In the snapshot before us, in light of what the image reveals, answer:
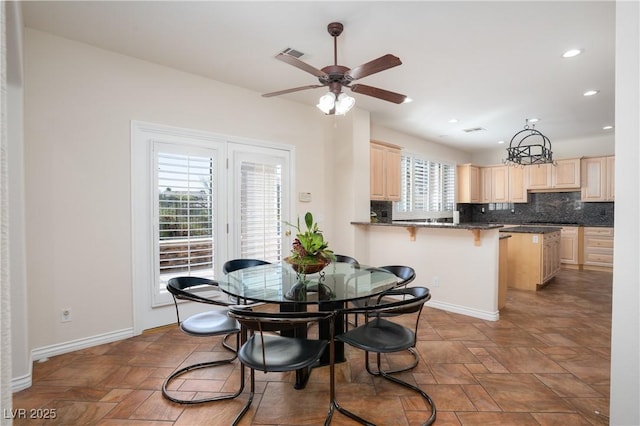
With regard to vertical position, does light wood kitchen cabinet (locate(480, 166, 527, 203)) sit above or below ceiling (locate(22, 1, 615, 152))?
below

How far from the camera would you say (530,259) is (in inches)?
191

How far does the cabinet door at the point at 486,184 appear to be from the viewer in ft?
25.2

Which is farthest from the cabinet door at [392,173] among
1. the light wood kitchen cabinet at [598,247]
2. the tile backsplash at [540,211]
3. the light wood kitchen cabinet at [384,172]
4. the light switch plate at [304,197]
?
the light wood kitchen cabinet at [598,247]

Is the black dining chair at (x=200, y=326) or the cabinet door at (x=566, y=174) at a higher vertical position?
the cabinet door at (x=566, y=174)

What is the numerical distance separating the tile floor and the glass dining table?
34cm

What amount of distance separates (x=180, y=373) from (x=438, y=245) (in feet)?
10.4

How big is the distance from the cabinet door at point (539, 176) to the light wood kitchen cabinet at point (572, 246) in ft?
3.38

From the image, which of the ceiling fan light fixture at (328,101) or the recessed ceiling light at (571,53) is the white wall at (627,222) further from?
the recessed ceiling light at (571,53)

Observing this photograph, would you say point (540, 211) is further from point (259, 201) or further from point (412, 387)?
point (412, 387)

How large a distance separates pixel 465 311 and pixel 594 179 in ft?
16.2

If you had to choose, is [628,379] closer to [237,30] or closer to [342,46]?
[342,46]

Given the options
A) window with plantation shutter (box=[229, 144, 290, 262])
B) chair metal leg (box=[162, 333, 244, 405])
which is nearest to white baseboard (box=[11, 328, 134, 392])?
chair metal leg (box=[162, 333, 244, 405])

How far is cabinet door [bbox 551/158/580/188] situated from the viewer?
6.44 m

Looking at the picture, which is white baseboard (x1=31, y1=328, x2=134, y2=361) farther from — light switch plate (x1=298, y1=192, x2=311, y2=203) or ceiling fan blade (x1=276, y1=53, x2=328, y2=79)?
ceiling fan blade (x1=276, y1=53, x2=328, y2=79)
